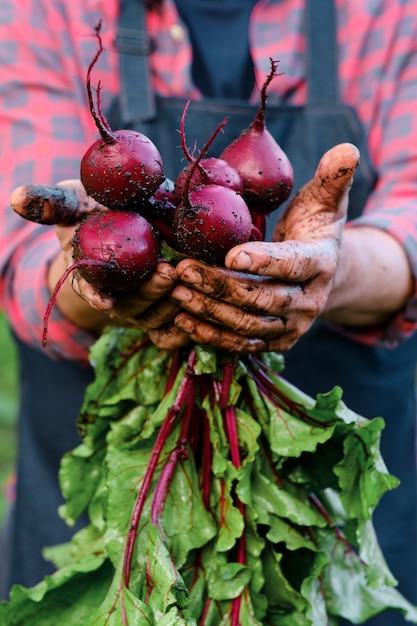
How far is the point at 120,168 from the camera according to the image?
97cm

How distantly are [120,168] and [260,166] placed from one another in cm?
26

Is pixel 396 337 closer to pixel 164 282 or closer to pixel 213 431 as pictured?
pixel 213 431

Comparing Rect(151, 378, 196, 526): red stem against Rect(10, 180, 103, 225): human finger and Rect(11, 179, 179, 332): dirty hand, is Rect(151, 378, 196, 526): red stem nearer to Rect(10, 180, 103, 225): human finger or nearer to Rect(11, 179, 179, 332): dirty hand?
Rect(11, 179, 179, 332): dirty hand

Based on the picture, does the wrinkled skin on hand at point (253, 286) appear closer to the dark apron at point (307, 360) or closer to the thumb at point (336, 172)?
the thumb at point (336, 172)

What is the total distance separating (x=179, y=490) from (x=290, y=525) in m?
0.19

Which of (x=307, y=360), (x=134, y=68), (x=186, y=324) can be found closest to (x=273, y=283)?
(x=186, y=324)

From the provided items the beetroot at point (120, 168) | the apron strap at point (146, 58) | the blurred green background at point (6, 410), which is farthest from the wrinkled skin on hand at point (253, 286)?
the blurred green background at point (6, 410)

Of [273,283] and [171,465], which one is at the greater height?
[273,283]

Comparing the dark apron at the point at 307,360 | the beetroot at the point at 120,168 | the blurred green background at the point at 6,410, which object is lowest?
the blurred green background at the point at 6,410

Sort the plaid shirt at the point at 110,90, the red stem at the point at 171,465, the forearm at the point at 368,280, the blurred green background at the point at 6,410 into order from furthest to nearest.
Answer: the blurred green background at the point at 6,410, the plaid shirt at the point at 110,90, the forearm at the point at 368,280, the red stem at the point at 171,465

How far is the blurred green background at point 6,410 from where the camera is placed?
10.2 feet

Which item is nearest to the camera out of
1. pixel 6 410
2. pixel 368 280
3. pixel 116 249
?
pixel 116 249

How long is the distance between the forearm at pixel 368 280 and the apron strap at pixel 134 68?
53 centimetres

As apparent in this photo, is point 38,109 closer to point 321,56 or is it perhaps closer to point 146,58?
point 146,58
